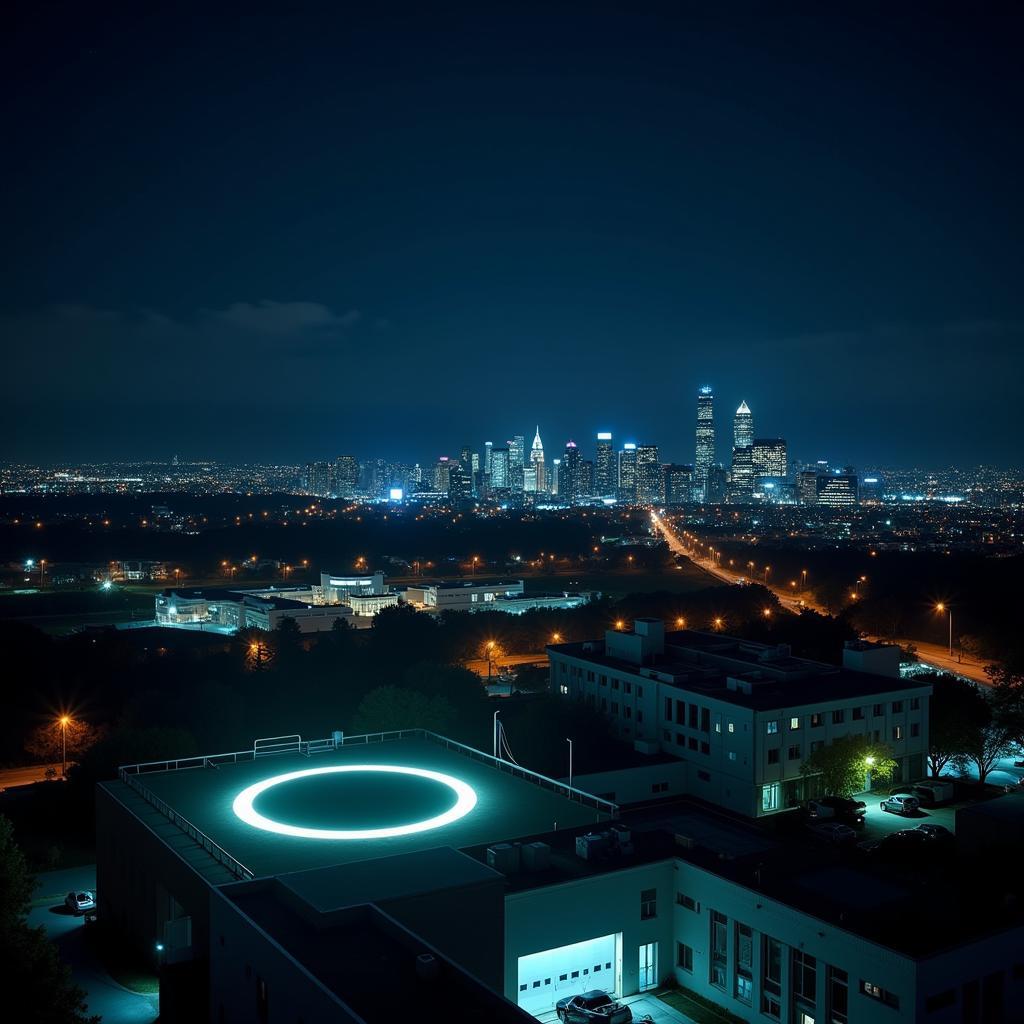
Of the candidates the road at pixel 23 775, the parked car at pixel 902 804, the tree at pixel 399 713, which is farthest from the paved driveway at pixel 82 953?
the parked car at pixel 902 804

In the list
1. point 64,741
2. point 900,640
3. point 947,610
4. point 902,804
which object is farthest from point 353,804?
point 947,610

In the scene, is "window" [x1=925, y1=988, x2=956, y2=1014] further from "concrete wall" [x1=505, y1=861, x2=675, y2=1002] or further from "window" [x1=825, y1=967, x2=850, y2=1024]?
"concrete wall" [x1=505, y1=861, x2=675, y2=1002]

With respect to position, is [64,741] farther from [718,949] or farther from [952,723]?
[952,723]

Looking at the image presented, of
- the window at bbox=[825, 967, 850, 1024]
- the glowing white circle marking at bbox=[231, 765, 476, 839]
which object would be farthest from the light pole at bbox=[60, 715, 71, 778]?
the window at bbox=[825, 967, 850, 1024]

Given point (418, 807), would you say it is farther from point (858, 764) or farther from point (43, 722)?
point (43, 722)

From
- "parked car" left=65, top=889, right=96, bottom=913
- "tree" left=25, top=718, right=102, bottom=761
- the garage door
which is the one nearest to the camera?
the garage door

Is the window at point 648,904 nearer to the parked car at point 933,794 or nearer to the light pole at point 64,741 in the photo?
the parked car at point 933,794
